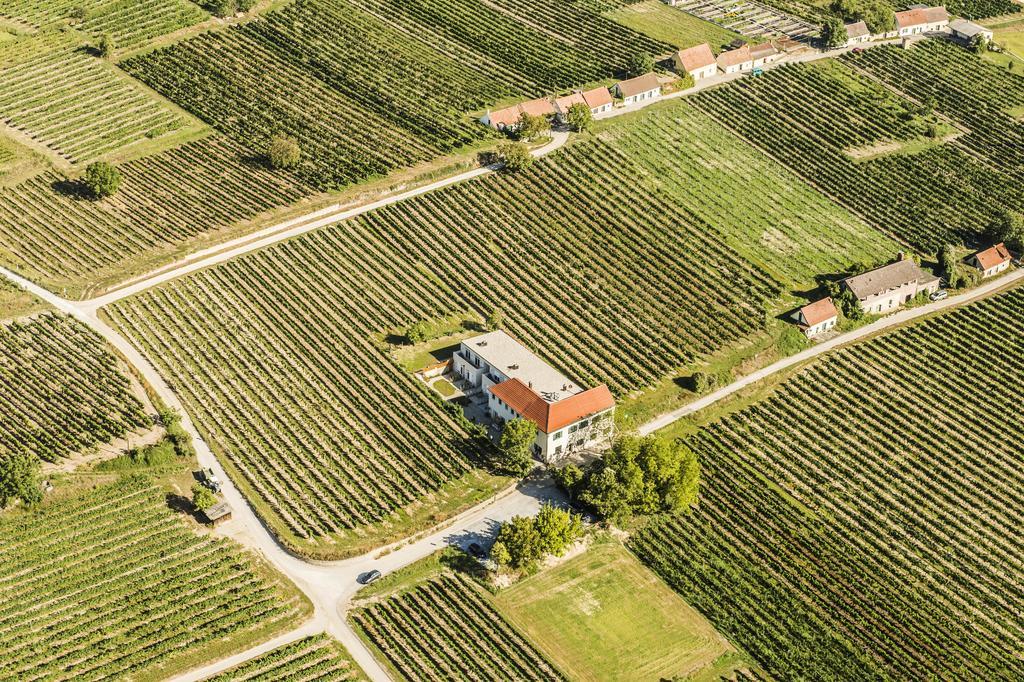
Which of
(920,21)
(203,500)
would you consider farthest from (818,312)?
(920,21)

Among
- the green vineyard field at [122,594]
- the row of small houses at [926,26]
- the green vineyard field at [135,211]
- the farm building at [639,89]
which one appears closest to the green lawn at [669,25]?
the farm building at [639,89]

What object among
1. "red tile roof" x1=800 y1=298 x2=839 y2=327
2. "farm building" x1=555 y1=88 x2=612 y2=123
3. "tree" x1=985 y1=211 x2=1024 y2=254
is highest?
"farm building" x1=555 y1=88 x2=612 y2=123

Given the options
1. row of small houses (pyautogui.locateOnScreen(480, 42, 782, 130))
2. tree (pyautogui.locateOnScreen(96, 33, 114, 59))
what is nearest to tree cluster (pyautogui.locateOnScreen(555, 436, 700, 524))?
row of small houses (pyautogui.locateOnScreen(480, 42, 782, 130))

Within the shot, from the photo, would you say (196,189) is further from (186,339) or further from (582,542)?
(582,542)

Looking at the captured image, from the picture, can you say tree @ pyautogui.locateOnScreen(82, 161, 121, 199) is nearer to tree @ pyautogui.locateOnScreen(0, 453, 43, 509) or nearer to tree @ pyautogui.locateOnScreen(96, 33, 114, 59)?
tree @ pyautogui.locateOnScreen(96, 33, 114, 59)

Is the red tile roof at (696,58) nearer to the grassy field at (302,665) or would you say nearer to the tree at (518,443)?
the tree at (518,443)
